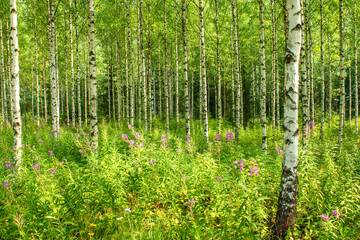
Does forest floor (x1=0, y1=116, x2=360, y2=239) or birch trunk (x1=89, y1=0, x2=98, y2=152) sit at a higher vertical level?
birch trunk (x1=89, y1=0, x2=98, y2=152)

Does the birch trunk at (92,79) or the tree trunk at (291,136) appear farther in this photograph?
the birch trunk at (92,79)

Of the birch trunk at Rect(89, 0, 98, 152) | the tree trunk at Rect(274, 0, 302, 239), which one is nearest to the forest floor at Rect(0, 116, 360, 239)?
the tree trunk at Rect(274, 0, 302, 239)

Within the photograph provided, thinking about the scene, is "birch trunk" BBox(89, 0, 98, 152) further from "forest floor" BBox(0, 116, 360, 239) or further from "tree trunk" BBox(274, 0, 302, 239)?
"tree trunk" BBox(274, 0, 302, 239)

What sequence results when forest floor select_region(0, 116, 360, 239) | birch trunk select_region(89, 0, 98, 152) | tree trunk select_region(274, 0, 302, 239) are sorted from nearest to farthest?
forest floor select_region(0, 116, 360, 239) < tree trunk select_region(274, 0, 302, 239) < birch trunk select_region(89, 0, 98, 152)

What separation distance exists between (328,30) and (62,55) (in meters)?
20.6

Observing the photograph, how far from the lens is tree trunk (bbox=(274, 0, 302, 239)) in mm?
2943

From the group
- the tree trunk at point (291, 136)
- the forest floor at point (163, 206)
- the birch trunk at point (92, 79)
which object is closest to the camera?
the forest floor at point (163, 206)

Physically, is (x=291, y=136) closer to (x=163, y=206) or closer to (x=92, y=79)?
(x=163, y=206)

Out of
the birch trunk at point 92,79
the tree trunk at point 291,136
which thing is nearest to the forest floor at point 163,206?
the tree trunk at point 291,136

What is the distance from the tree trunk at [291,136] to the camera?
2.94 m

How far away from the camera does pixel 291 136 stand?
9.86ft

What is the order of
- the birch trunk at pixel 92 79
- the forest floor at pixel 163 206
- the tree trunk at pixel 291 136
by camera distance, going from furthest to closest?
the birch trunk at pixel 92 79 < the tree trunk at pixel 291 136 < the forest floor at pixel 163 206

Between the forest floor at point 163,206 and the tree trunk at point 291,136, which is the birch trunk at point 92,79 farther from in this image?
the tree trunk at point 291,136

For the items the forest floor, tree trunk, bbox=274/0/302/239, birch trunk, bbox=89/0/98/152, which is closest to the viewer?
the forest floor
